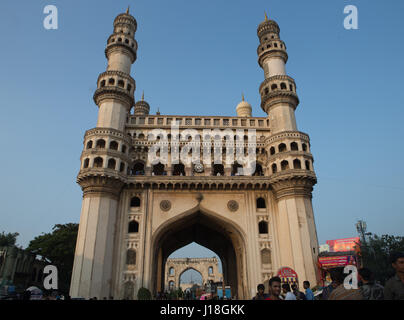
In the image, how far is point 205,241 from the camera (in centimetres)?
3544

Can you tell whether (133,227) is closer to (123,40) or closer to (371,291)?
(123,40)

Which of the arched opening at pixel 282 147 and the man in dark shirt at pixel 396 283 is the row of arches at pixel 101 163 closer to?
the arched opening at pixel 282 147

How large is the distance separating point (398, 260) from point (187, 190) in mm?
23579

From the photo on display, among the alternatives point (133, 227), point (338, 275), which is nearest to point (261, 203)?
point (133, 227)

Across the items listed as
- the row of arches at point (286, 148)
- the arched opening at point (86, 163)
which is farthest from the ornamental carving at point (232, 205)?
the arched opening at point (86, 163)

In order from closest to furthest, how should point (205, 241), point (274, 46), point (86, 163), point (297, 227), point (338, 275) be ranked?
point (338, 275), point (297, 227), point (86, 163), point (274, 46), point (205, 241)

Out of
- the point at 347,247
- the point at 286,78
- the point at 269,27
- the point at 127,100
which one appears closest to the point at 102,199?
the point at 127,100

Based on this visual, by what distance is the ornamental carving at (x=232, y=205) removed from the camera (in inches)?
1093

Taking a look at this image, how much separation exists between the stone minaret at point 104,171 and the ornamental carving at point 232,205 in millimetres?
9964

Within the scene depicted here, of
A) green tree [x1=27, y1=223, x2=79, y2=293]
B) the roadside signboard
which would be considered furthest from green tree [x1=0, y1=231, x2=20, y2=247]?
the roadside signboard

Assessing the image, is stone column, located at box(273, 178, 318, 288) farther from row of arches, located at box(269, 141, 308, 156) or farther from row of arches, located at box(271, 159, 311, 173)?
row of arches, located at box(269, 141, 308, 156)

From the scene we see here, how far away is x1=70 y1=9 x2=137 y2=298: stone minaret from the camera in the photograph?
2339 centimetres

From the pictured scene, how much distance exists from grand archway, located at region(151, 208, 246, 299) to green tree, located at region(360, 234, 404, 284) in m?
24.8

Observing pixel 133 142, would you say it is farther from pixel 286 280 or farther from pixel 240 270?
pixel 286 280
